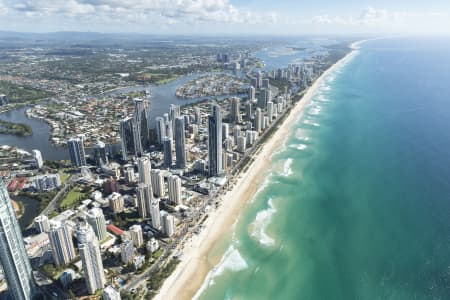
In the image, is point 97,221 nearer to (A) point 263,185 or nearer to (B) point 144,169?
(B) point 144,169

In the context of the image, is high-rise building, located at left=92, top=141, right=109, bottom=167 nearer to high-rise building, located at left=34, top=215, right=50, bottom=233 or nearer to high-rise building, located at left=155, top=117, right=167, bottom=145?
high-rise building, located at left=155, top=117, right=167, bottom=145

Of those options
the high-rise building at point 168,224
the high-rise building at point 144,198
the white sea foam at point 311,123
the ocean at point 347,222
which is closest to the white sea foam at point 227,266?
the ocean at point 347,222

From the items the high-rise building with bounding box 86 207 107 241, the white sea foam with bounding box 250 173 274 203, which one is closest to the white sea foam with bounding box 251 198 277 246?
the white sea foam with bounding box 250 173 274 203

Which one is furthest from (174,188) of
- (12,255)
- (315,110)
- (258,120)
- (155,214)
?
(315,110)

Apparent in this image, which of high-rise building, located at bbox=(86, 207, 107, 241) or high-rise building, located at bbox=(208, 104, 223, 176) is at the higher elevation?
high-rise building, located at bbox=(208, 104, 223, 176)

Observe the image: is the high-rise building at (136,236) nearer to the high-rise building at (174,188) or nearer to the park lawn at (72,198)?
the high-rise building at (174,188)

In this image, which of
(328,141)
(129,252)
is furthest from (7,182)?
(328,141)

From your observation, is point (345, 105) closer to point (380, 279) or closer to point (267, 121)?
point (267, 121)
